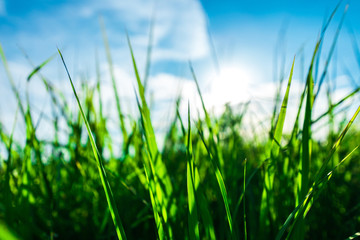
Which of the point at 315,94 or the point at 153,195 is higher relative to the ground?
the point at 315,94

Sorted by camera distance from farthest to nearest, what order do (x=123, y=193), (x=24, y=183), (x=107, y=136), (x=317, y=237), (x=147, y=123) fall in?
(x=107, y=136) < (x=123, y=193) < (x=317, y=237) < (x=24, y=183) < (x=147, y=123)

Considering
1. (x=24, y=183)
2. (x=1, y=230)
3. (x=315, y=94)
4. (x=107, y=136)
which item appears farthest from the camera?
(x=107, y=136)

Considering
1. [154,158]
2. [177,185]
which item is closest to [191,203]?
[154,158]

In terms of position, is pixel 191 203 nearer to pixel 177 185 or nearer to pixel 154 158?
pixel 154 158

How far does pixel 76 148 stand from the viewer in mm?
956

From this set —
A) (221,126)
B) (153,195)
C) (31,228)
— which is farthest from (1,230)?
(221,126)

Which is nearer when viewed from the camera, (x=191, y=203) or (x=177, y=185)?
(x=191, y=203)

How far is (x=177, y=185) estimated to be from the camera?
979mm

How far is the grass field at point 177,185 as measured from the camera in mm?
488

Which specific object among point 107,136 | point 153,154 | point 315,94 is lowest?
point 153,154

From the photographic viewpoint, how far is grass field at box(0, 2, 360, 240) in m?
0.49

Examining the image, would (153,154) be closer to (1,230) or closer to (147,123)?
(147,123)

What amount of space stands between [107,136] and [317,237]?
2.89ft

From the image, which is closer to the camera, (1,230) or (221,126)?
(1,230)
